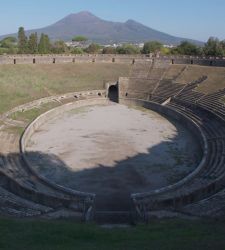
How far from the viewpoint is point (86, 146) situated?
30750 millimetres

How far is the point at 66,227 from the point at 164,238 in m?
3.51

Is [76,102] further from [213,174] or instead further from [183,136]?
[213,174]

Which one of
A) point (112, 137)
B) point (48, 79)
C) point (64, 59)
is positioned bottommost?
point (112, 137)

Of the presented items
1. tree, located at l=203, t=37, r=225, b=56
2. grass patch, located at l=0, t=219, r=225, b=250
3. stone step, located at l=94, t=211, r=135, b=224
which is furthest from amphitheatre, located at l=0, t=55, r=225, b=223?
tree, located at l=203, t=37, r=225, b=56

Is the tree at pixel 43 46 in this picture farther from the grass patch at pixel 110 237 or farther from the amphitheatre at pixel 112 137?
the grass patch at pixel 110 237

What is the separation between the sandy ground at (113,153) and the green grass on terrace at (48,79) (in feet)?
19.9

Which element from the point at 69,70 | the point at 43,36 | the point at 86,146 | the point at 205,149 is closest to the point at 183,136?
the point at 205,149

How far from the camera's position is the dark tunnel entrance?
164 ft

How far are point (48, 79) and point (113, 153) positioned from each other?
23578 millimetres

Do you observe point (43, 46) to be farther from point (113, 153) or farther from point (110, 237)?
point (110, 237)

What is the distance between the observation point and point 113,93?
2034 inches

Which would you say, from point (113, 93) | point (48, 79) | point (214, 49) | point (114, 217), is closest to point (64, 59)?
point (48, 79)

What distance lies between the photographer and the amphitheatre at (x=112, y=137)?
20297 millimetres

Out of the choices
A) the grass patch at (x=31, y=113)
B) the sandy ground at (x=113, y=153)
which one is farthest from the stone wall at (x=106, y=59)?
the sandy ground at (x=113, y=153)
